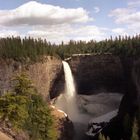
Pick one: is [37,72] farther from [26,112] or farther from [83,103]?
[26,112]

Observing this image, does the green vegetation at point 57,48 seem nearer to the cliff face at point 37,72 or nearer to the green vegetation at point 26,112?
the cliff face at point 37,72

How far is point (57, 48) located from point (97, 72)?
1866 cm

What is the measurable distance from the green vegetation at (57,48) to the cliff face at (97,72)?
12.3 feet

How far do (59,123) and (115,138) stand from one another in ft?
54.0

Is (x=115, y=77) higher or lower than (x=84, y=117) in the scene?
higher

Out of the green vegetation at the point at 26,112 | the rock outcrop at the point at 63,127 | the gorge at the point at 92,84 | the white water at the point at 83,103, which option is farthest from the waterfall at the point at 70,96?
the green vegetation at the point at 26,112

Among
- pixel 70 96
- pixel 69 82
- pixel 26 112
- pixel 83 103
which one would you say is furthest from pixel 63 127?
pixel 26 112

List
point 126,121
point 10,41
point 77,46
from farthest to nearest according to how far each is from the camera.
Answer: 1. point 77,46
2. point 10,41
3. point 126,121

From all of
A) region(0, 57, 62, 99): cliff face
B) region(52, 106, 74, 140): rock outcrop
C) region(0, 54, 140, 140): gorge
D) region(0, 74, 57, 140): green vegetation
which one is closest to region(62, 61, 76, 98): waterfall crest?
region(0, 54, 140, 140): gorge

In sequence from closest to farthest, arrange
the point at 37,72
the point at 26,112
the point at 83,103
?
the point at 26,112 < the point at 37,72 < the point at 83,103

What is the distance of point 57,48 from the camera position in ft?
512

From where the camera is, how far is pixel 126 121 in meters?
115

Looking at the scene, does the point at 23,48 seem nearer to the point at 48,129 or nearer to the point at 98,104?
the point at 98,104

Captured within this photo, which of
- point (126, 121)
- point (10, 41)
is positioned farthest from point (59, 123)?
point (10, 41)
